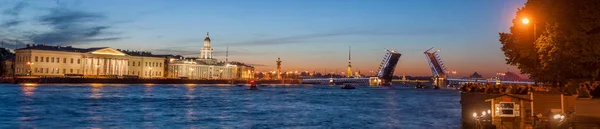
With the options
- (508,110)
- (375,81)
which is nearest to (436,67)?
(375,81)

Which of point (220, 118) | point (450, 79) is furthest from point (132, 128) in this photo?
point (450, 79)

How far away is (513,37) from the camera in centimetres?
2430

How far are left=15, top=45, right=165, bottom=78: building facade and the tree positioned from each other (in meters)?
104

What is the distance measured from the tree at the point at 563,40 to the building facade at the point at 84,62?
104150mm

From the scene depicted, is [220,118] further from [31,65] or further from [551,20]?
[31,65]

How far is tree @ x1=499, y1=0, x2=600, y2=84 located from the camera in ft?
59.4

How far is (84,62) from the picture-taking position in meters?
121

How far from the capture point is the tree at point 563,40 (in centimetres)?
1811

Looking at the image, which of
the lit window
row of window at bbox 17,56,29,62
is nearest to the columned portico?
row of window at bbox 17,56,29,62

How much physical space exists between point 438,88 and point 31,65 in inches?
3063

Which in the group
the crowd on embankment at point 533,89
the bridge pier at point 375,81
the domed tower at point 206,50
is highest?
the domed tower at point 206,50

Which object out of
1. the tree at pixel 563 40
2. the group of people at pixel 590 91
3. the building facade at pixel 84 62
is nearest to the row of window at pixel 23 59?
the building facade at pixel 84 62

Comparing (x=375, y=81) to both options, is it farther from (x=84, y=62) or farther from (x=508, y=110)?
(x=508, y=110)

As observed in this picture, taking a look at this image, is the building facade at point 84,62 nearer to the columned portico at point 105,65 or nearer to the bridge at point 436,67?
the columned portico at point 105,65
